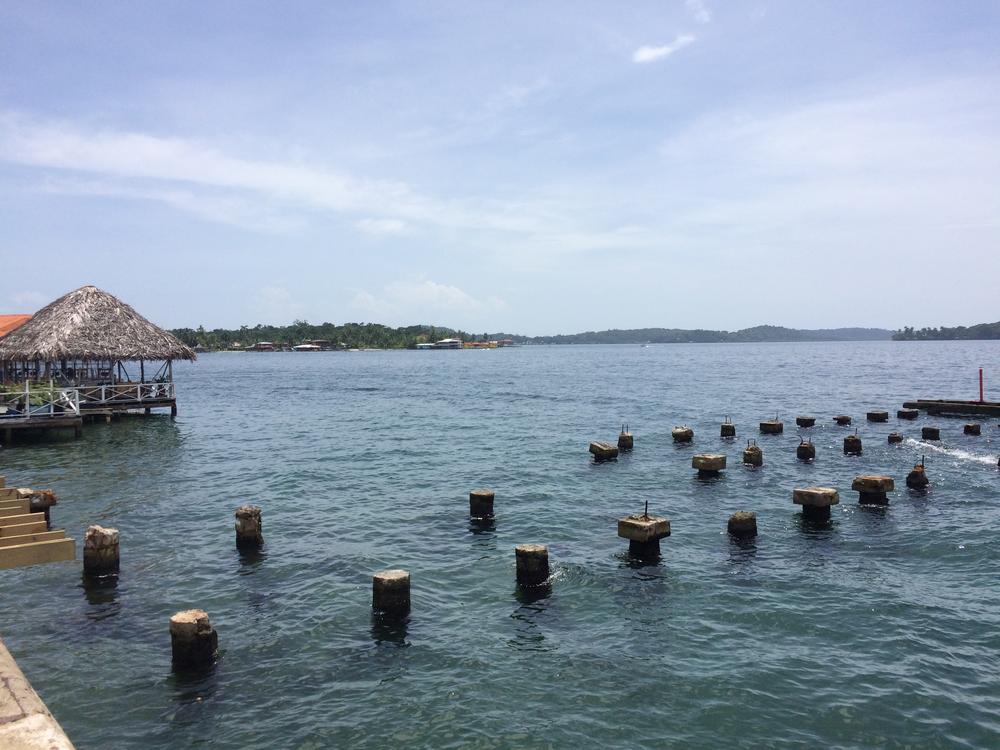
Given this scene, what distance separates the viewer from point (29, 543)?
1101 centimetres

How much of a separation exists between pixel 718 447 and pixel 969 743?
88.1 feet

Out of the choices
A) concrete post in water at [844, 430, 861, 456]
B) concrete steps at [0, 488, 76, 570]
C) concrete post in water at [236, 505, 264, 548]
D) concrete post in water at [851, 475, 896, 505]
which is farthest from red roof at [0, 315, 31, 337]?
concrete post in water at [851, 475, 896, 505]

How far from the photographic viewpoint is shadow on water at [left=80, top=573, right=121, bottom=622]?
1428 centimetres

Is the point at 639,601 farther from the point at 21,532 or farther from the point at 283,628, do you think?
the point at 21,532

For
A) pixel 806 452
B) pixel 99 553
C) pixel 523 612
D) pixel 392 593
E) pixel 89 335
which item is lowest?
pixel 523 612

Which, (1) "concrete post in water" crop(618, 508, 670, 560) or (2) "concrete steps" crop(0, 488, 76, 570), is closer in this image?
(2) "concrete steps" crop(0, 488, 76, 570)

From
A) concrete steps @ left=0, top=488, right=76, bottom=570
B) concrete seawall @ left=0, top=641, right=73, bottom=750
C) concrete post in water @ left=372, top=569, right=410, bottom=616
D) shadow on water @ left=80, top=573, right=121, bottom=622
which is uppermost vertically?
concrete steps @ left=0, top=488, right=76, bottom=570

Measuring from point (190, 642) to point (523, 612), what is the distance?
6.39 metres

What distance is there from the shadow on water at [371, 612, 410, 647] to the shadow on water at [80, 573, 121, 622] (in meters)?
5.48

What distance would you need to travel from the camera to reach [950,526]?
20531mm

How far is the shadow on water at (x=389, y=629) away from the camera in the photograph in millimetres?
13188

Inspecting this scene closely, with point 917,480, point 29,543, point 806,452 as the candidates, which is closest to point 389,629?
point 29,543

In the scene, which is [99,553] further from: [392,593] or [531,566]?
[531,566]

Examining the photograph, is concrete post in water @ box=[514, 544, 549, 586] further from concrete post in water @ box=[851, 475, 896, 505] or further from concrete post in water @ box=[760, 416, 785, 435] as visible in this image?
concrete post in water @ box=[760, 416, 785, 435]
